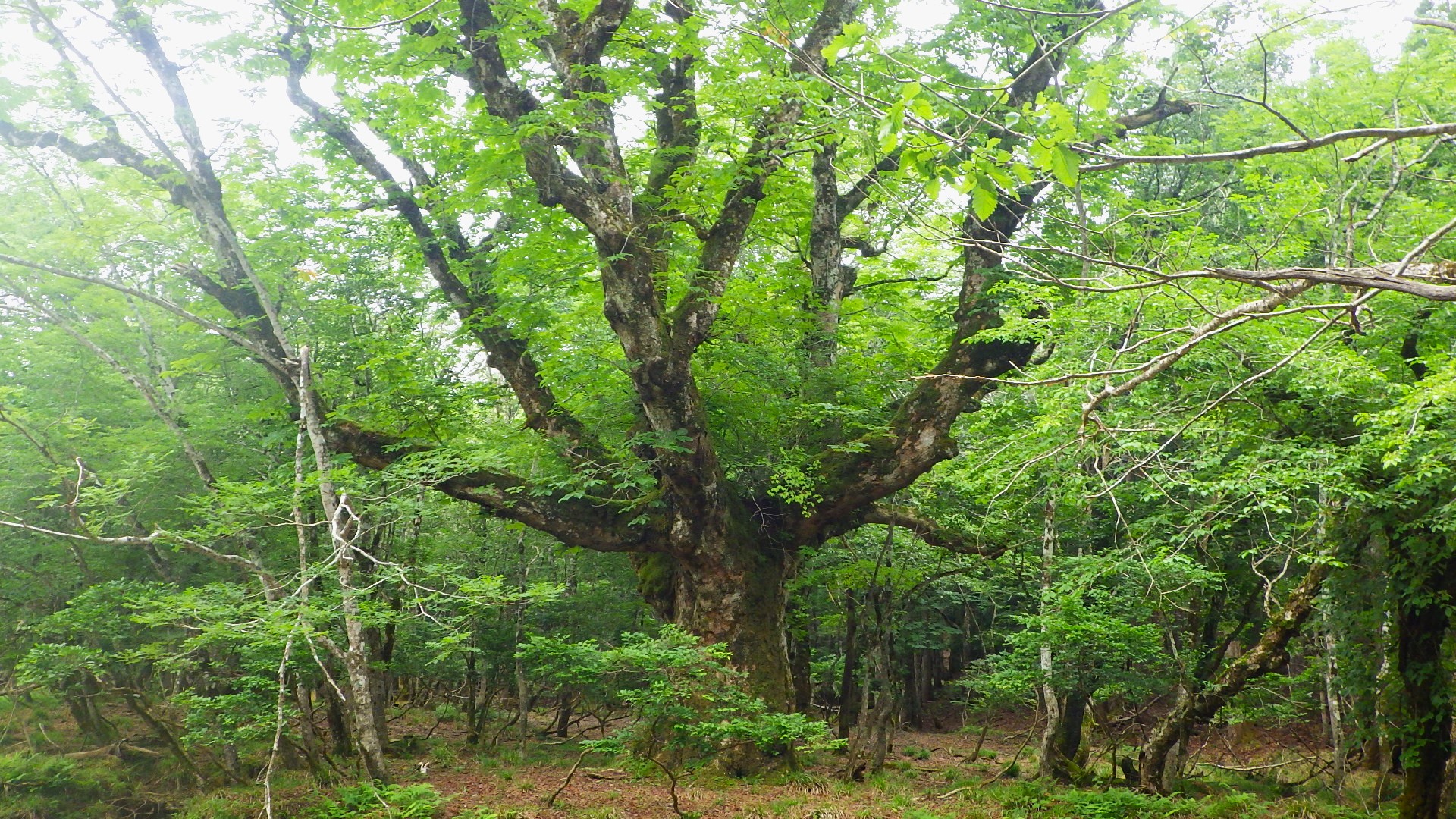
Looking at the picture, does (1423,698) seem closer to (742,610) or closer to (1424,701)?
(1424,701)

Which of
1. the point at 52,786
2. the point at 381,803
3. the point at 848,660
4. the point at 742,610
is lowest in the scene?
the point at 52,786

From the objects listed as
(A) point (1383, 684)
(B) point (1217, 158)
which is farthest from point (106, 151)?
(A) point (1383, 684)

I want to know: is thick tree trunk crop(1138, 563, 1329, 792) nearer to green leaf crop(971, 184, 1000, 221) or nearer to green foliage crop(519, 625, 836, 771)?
green foliage crop(519, 625, 836, 771)

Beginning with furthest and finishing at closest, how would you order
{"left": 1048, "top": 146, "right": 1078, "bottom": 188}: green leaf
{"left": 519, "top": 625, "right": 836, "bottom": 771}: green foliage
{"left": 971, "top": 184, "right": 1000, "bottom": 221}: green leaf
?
{"left": 519, "top": 625, "right": 836, "bottom": 771}: green foliage, {"left": 971, "top": 184, "right": 1000, "bottom": 221}: green leaf, {"left": 1048, "top": 146, "right": 1078, "bottom": 188}: green leaf

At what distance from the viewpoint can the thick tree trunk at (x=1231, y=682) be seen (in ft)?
25.5

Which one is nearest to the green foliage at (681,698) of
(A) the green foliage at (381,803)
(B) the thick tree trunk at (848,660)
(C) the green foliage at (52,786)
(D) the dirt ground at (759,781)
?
(D) the dirt ground at (759,781)

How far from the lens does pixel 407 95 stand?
8.40 meters

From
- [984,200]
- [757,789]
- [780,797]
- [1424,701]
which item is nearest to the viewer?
[984,200]

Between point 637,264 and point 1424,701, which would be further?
point 637,264

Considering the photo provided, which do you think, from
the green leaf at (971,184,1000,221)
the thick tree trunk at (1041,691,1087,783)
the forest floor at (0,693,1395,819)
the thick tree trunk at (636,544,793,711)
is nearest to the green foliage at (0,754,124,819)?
the forest floor at (0,693,1395,819)

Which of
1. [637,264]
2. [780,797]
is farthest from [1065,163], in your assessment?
[780,797]

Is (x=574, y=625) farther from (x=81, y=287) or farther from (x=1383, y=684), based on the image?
(x=1383, y=684)

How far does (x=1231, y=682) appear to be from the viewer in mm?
8242

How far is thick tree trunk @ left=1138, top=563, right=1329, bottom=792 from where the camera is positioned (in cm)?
777
